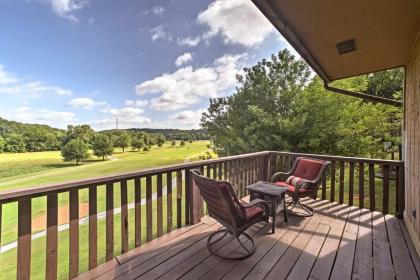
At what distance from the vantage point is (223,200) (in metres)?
2.27

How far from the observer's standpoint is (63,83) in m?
49.1

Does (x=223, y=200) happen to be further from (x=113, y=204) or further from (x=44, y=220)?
(x=44, y=220)

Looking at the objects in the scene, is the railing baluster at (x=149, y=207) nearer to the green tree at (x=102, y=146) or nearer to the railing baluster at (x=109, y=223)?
the railing baluster at (x=109, y=223)

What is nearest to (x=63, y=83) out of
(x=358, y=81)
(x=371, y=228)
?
(x=358, y=81)

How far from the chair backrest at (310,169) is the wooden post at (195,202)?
75.8 inches

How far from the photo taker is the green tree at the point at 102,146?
54.4m

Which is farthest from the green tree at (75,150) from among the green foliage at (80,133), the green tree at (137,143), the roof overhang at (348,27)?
the roof overhang at (348,27)

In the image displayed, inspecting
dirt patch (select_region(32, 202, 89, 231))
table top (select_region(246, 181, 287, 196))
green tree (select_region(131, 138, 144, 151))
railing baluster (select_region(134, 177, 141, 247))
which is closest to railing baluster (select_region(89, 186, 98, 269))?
railing baluster (select_region(134, 177, 141, 247))

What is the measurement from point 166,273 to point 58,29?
36.1 m

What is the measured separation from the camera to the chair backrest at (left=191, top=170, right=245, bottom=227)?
7.35ft

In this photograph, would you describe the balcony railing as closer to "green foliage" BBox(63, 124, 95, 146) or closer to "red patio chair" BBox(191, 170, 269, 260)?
"red patio chair" BBox(191, 170, 269, 260)

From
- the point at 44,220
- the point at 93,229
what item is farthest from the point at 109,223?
the point at 44,220

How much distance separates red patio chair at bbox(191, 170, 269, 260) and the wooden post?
617 millimetres

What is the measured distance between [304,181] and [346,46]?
2.01 meters
